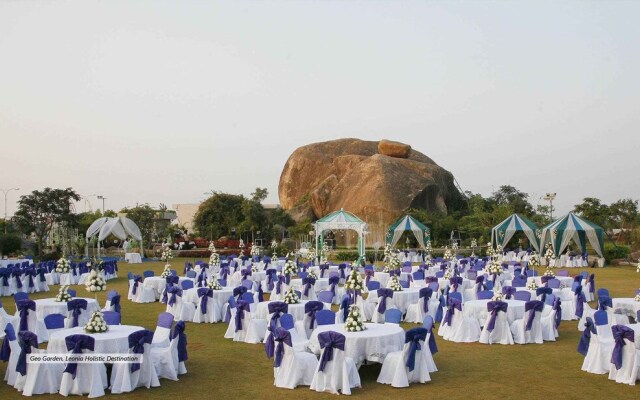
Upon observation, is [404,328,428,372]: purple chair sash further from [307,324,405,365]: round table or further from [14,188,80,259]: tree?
[14,188,80,259]: tree

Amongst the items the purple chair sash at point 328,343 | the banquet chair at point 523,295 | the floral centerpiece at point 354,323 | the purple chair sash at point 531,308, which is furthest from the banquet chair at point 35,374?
the banquet chair at point 523,295

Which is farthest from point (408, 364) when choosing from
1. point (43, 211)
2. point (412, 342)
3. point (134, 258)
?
point (43, 211)

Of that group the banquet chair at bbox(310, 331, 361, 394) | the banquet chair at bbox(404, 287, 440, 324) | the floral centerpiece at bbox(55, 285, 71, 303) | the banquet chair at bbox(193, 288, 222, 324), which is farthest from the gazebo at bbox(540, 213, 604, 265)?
the banquet chair at bbox(310, 331, 361, 394)

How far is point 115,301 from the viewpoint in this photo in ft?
46.8

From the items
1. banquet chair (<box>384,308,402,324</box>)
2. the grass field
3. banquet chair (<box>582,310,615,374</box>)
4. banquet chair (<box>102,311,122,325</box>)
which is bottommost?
the grass field

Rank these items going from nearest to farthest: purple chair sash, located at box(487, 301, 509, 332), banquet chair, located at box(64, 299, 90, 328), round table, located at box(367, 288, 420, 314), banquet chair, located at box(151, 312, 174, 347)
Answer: banquet chair, located at box(151, 312, 174, 347) < purple chair sash, located at box(487, 301, 509, 332) < banquet chair, located at box(64, 299, 90, 328) < round table, located at box(367, 288, 420, 314)

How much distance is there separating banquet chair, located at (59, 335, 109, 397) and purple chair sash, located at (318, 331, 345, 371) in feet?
10.7

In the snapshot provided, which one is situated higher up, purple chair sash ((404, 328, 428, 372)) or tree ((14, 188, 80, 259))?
tree ((14, 188, 80, 259))

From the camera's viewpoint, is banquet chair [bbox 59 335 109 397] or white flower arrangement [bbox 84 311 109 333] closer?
banquet chair [bbox 59 335 109 397]

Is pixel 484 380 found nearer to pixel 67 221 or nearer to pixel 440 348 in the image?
pixel 440 348

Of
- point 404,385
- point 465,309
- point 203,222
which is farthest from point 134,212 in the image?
point 404,385

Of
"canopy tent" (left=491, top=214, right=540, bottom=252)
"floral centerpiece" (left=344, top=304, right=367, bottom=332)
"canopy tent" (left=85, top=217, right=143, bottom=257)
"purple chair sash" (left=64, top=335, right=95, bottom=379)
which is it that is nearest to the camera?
"purple chair sash" (left=64, top=335, right=95, bottom=379)

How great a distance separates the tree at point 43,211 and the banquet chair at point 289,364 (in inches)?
1479

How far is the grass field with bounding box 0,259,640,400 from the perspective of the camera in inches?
387
